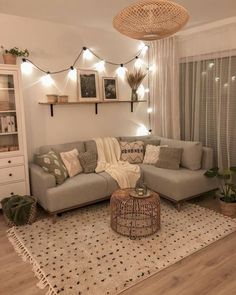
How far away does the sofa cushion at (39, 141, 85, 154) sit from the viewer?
12.0ft

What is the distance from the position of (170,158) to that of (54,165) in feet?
5.36

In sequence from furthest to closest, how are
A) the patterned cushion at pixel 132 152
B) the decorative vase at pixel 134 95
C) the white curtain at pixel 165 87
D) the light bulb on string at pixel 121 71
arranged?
the decorative vase at pixel 134 95, the light bulb on string at pixel 121 71, the white curtain at pixel 165 87, the patterned cushion at pixel 132 152

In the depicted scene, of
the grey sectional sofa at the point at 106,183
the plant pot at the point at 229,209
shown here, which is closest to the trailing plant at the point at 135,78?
the grey sectional sofa at the point at 106,183

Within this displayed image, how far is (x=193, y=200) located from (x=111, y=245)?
1.63 meters

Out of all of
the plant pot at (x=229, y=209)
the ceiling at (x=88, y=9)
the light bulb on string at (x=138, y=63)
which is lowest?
the plant pot at (x=229, y=209)

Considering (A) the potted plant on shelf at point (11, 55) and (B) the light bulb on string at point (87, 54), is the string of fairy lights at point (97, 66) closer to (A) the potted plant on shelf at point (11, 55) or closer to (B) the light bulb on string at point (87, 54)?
(B) the light bulb on string at point (87, 54)

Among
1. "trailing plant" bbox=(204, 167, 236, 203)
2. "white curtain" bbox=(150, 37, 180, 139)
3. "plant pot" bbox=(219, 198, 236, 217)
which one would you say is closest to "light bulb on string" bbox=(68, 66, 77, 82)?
"white curtain" bbox=(150, 37, 180, 139)

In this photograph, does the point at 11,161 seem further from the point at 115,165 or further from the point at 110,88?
the point at 110,88

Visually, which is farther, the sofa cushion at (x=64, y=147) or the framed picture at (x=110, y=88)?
the framed picture at (x=110, y=88)

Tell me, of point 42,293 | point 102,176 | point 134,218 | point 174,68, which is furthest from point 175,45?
point 42,293

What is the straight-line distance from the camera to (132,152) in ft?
13.5

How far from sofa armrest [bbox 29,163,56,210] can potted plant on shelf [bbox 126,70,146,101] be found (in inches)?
83.7

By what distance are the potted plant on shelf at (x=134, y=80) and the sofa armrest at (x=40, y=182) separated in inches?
83.7

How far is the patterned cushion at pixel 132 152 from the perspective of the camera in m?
4.09
